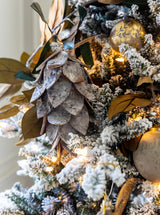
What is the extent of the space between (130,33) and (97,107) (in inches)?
6.1

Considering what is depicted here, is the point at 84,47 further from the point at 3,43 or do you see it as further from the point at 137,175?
the point at 3,43

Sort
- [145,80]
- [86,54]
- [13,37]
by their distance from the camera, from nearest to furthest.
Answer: [145,80] < [86,54] < [13,37]

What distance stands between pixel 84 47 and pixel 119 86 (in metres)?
0.11

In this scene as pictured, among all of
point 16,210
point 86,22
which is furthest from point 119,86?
point 16,210

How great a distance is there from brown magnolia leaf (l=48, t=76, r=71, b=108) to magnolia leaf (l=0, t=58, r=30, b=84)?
102 millimetres

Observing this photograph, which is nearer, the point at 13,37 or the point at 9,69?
the point at 9,69

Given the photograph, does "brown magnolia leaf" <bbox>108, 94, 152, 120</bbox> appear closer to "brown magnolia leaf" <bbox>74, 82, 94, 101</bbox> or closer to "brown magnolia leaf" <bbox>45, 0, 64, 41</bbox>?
"brown magnolia leaf" <bbox>74, 82, 94, 101</bbox>

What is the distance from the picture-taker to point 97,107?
42 centimetres

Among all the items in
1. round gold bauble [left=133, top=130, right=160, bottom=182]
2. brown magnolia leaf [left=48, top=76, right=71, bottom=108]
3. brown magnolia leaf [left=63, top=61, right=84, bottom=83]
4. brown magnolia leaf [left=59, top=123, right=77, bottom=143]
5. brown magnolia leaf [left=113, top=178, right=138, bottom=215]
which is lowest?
brown magnolia leaf [left=113, top=178, right=138, bottom=215]

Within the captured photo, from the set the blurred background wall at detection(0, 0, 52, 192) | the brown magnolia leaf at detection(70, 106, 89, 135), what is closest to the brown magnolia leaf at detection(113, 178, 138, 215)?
the brown magnolia leaf at detection(70, 106, 89, 135)

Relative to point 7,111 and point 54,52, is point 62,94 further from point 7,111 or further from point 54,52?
point 7,111

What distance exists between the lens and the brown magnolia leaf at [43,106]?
386 mm

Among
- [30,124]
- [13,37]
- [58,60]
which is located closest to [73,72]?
[58,60]

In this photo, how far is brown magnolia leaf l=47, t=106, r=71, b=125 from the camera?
0.38 meters
